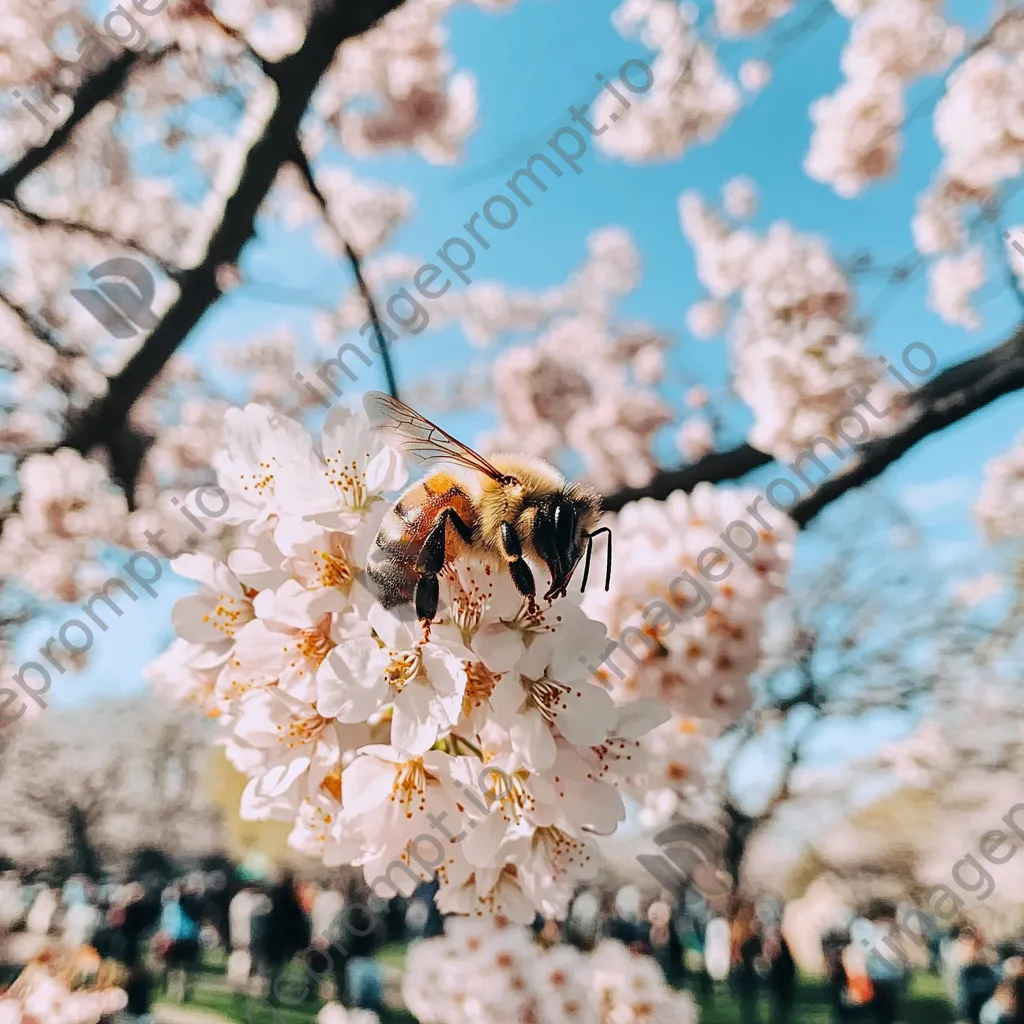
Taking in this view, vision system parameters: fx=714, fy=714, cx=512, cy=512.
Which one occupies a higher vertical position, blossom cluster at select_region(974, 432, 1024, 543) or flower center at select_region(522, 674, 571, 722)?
blossom cluster at select_region(974, 432, 1024, 543)

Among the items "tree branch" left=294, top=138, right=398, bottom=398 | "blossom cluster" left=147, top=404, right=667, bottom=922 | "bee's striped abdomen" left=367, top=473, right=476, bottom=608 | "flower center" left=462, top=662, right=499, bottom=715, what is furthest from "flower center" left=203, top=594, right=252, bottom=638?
"tree branch" left=294, top=138, right=398, bottom=398

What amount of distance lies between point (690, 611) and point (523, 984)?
1.69 metres

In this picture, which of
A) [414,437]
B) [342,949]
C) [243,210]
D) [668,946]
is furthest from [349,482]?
[668,946]

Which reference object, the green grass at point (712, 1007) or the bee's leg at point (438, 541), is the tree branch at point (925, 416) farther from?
the green grass at point (712, 1007)

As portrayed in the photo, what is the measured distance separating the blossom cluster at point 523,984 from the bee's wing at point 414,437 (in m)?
2.09

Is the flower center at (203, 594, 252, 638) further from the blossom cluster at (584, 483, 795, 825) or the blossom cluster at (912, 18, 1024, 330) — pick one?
the blossom cluster at (912, 18, 1024, 330)

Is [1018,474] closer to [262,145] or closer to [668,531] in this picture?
[668,531]

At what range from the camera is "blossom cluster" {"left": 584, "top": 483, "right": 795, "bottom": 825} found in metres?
1.62

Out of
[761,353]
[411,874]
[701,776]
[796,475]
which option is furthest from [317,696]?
[761,353]

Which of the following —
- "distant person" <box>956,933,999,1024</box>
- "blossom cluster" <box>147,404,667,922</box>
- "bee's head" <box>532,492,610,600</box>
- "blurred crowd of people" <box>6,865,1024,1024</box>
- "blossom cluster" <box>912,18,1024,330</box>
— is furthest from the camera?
"distant person" <box>956,933,999,1024</box>

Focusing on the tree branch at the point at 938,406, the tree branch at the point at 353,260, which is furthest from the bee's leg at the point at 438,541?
the tree branch at the point at 938,406

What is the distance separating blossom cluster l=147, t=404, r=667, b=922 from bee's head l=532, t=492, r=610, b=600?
1.9 inches

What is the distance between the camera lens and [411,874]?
44.1 inches

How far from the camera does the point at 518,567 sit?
1.05 metres
